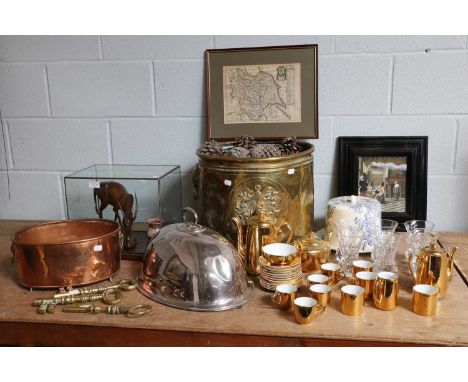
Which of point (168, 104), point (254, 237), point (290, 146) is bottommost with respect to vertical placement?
point (254, 237)

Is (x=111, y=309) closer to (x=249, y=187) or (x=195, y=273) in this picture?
(x=195, y=273)

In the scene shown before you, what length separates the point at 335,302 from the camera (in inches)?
42.3

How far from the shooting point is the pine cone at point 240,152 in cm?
130

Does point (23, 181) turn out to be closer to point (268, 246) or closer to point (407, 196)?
point (268, 246)

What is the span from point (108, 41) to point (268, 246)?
872mm

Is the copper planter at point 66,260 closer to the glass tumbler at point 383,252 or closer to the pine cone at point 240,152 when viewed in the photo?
the pine cone at point 240,152

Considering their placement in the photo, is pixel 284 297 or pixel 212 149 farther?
pixel 212 149

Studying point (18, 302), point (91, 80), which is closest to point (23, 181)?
point (91, 80)

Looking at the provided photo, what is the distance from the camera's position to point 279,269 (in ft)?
3.68

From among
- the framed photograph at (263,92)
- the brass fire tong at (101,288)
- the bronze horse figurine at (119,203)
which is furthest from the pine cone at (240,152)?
the brass fire tong at (101,288)

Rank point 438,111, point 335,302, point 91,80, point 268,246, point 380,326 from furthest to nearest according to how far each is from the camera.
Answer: point 91,80 < point 438,111 < point 268,246 < point 335,302 < point 380,326

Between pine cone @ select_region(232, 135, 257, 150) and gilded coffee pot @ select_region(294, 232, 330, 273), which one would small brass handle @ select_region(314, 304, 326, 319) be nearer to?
gilded coffee pot @ select_region(294, 232, 330, 273)

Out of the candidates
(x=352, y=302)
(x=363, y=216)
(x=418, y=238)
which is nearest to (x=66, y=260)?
(x=352, y=302)

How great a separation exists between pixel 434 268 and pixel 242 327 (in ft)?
1.51
